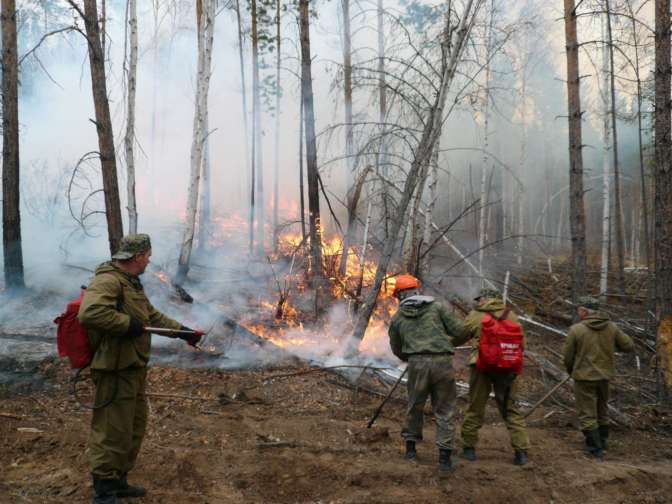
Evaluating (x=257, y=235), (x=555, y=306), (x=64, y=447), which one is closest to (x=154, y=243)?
(x=257, y=235)

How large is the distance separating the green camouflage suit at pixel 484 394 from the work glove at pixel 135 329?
321cm

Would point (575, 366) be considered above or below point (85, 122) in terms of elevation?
below

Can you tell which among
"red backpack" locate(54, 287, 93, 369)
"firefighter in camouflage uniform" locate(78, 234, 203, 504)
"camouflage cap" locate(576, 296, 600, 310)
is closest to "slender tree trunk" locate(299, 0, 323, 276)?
"camouflage cap" locate(576, 296, 600, 310)

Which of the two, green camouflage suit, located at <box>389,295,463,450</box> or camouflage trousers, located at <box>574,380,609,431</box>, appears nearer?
green camouflage suit, located at <box>389,295,463,450</box>

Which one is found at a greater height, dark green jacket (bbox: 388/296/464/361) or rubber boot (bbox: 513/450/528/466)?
dark green jacket (bbox: 388/296/464/361)

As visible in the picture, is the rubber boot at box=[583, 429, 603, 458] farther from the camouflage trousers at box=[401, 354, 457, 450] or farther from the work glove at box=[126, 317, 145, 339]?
the work glove at box=[126, 317, 145, 339]

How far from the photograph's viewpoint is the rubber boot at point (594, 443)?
18.0 ft

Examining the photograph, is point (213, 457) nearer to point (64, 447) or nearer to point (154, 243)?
point (64, 447)

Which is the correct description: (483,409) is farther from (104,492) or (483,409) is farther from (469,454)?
(104,492)

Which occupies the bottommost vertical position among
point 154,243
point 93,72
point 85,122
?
point 154,243

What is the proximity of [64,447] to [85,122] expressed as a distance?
1666 centimetres

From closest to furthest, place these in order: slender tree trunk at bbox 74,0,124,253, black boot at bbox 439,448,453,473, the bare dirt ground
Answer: the bare dirt ground, black boot at bbox 439,448,453,473, slender tree trunk at bbox 74,0,124,253

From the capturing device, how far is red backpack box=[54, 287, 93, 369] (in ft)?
12.0

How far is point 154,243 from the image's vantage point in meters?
16.0
